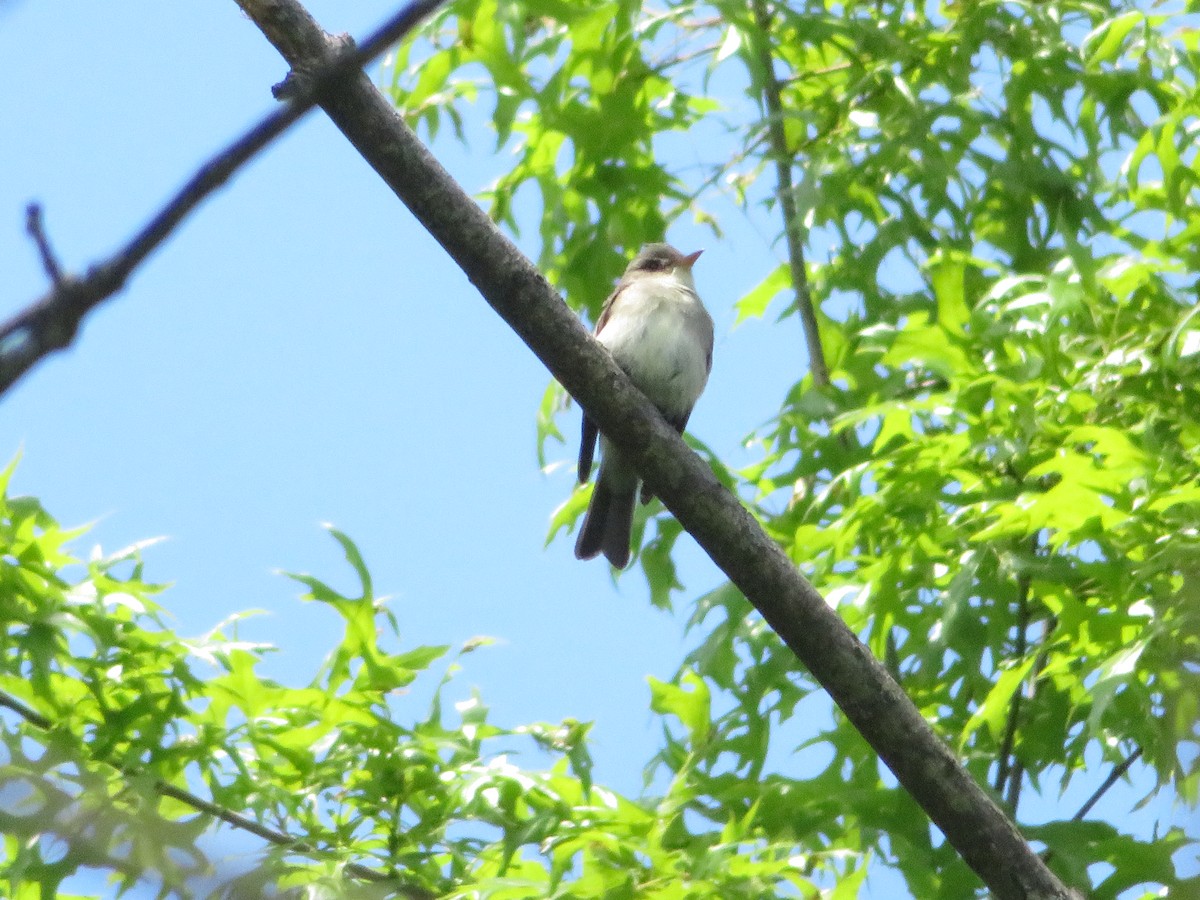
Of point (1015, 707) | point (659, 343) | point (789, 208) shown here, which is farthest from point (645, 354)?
point (1015, 707)

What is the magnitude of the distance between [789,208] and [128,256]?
4165mm

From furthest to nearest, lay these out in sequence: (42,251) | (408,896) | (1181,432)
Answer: (1181,432)
(408,896)
(42,251)

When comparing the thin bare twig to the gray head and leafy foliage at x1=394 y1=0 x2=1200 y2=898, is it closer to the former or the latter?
leafy foliage at x1=394 y1=0 x2=1200 y2=898

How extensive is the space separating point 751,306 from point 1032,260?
41.0 inches

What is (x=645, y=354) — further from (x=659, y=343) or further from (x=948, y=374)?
(x=948, y=374)

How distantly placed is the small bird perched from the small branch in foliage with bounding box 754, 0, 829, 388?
0.47 metres

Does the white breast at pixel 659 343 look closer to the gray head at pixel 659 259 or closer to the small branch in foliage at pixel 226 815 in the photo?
the gray head at pixel 659 259

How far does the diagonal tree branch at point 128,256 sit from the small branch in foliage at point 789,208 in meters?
3.77

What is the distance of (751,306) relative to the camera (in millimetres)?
5262

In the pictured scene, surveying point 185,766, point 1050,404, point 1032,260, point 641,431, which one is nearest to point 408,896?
point 185,766

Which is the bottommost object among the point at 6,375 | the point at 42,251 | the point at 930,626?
the point at 6,375

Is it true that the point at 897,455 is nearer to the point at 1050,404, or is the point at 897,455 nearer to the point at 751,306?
Result: the point at 1050,404

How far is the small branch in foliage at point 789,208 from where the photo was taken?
4789mm

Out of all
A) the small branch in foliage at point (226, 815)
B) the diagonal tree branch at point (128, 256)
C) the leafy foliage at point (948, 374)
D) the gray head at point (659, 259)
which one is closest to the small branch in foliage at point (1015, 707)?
the leafy foliage at point (948, 374)
